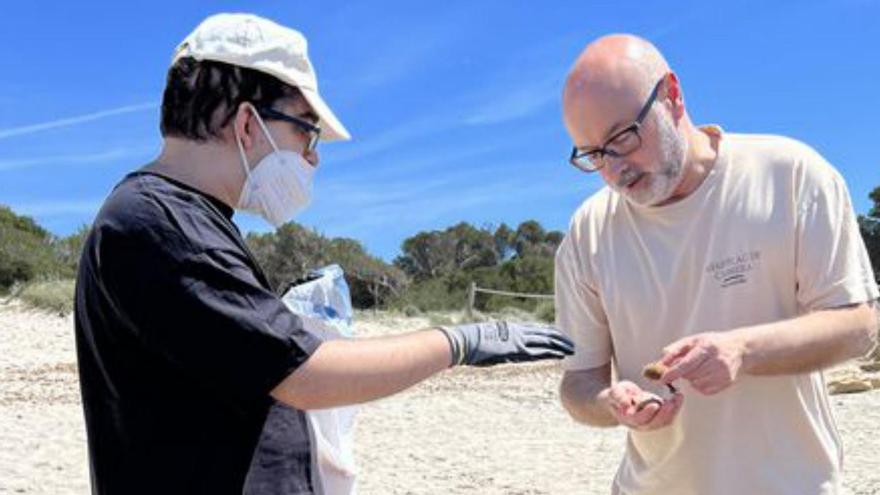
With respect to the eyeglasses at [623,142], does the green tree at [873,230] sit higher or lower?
higher

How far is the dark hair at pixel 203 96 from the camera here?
227 centimetres

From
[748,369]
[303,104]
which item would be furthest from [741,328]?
[303,104]

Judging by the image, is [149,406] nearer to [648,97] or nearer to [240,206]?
[240,206]

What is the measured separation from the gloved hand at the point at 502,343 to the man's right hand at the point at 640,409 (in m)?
0.23

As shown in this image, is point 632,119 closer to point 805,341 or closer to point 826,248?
point 826,248

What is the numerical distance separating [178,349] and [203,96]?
21.1 inches

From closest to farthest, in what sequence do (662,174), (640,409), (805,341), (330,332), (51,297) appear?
(805,341) < (640,409) < (662,174) < (330,332) < (51,297)

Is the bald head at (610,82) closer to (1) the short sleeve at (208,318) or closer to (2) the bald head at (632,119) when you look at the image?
(2) the bald head at (632,119)

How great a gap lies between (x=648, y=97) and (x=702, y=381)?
2.29 ft

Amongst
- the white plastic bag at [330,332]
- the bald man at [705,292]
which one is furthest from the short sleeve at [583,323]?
the white plastic bag at [330,332]

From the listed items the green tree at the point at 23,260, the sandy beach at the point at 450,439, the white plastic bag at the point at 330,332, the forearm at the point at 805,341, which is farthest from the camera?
the green tree at the point at 23,260

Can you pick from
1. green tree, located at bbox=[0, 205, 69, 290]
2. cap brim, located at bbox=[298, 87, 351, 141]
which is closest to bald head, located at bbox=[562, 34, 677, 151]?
cap brim, located at bbox=[298, 87, 351, 141]

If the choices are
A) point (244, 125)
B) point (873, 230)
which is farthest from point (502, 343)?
point (873, 230)

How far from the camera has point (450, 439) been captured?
36.1 feet
